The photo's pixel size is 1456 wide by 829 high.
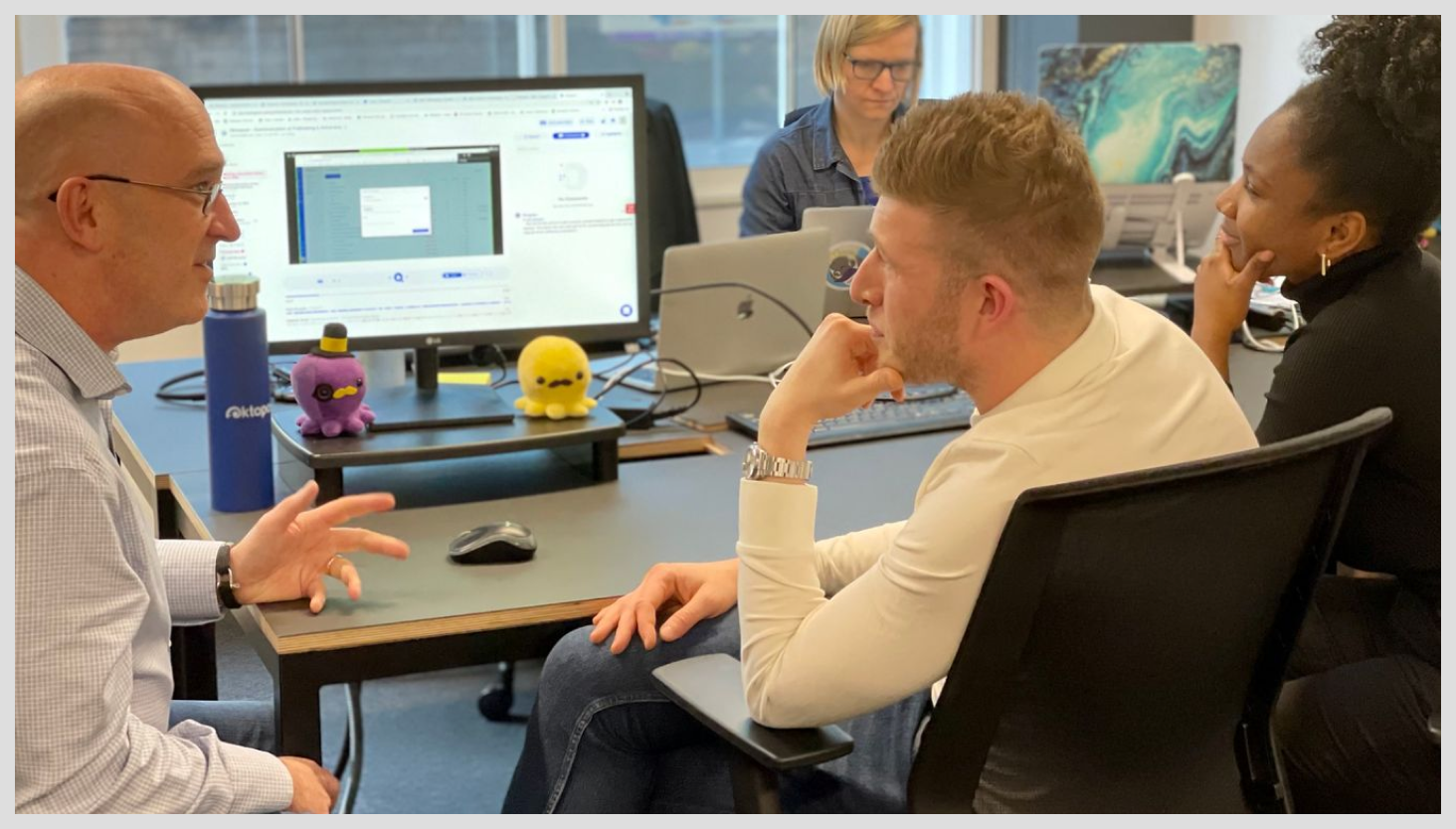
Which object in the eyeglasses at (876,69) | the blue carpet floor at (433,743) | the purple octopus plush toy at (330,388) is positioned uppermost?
the eyeglasses at (876,69)

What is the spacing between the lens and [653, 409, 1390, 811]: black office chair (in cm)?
121

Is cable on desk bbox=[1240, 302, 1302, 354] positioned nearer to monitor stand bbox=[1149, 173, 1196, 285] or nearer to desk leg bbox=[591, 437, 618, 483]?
monitor stand bbox=[1149, 173, 1196, 285]

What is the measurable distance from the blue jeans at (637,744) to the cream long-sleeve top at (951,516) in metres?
0.17

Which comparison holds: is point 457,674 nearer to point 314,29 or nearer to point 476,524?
point 476,524

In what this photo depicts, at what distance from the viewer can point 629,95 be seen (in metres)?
2.18

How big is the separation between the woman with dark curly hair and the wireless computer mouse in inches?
32.0

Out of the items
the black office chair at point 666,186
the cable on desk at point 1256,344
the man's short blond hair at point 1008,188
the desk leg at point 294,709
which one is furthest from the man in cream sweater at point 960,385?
the black office chair at point 666,186

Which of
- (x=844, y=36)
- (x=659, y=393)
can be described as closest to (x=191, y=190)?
(x=844, y=36)

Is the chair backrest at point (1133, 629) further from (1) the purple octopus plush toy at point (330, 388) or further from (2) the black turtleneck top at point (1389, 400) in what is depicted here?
(1) the purple octopus plush toy at point (330, 388)

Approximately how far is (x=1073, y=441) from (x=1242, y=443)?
0.19 m

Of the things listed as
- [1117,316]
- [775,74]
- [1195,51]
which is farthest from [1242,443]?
[775,74]

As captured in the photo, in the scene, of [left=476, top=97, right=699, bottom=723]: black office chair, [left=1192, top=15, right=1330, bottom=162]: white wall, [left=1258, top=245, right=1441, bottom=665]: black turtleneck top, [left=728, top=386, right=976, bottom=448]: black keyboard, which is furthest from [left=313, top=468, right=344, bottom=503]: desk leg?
[left=1192, top=15, right=1330, bottom=162]: white wall

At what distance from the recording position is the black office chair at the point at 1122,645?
1.21 metres

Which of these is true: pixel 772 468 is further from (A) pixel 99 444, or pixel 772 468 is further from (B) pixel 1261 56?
(B) pixel 1261 56
